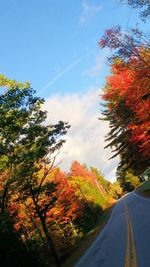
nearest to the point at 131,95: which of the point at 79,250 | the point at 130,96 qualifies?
the point at 130,96

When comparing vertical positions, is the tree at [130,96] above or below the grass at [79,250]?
above

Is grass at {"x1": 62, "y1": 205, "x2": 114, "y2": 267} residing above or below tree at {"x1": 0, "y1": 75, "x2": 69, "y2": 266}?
below

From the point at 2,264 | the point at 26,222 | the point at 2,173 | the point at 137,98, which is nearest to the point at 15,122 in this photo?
the point at 2,173

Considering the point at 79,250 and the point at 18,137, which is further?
the point at 79,250

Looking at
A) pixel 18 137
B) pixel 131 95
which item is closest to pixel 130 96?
pixel 131 95

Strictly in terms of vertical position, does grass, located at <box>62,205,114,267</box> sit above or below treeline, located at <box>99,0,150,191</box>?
below

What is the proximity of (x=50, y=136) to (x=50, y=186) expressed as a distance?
3.79 m

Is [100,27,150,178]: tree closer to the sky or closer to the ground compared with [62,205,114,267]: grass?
closer to the sky

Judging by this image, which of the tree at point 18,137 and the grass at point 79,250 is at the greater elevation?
the tree at point 18,137

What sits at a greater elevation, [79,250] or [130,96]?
[130,96]

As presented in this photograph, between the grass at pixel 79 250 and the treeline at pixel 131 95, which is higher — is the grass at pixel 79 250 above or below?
below

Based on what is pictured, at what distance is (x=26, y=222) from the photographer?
113 ft

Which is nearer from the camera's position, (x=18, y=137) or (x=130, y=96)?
(x=18, y=137)

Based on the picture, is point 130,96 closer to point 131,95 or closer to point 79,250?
point 131,95
